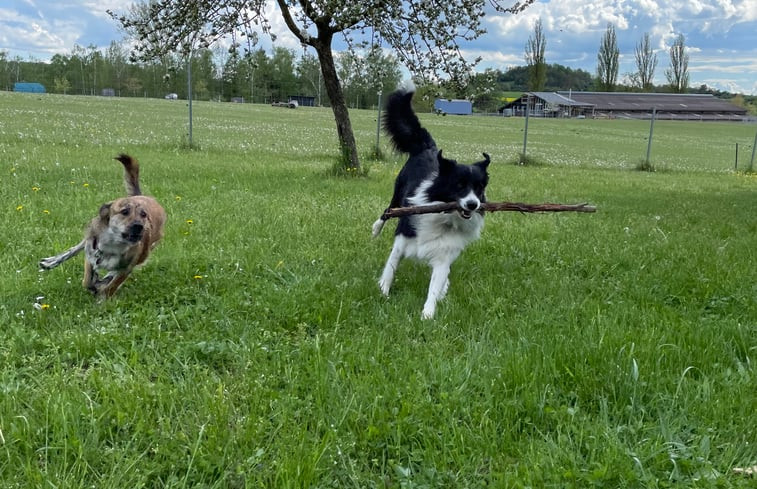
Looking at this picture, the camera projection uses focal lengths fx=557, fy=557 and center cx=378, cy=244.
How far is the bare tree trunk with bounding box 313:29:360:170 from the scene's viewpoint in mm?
10477

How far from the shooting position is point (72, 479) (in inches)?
77.5

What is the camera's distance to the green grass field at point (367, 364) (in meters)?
2.17

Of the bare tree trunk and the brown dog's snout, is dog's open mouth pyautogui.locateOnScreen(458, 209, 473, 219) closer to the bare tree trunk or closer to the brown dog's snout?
the brown dog's snout

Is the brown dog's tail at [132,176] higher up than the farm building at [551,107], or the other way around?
the farm building at [551,107]

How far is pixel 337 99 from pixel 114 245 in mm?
7745

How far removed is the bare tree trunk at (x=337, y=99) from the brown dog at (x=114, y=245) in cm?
683

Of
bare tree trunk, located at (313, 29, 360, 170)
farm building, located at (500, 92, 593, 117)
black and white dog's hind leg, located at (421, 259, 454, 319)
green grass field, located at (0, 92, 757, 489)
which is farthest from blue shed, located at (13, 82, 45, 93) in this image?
black and white dog's hind leg, located at (421, 259, 454, 319)

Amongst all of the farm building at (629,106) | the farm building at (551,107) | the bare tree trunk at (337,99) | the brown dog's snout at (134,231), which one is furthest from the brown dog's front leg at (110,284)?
the farm building at (551,107)

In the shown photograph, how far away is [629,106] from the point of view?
245ft

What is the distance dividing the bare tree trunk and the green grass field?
188 inches

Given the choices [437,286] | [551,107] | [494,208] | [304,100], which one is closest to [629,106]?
[551,107]

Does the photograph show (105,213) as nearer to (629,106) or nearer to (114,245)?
(114,245)

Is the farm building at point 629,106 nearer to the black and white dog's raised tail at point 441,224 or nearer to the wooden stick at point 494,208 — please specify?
the black and white dog's raised tail at point 441,224

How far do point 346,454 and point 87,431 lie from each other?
107cm
